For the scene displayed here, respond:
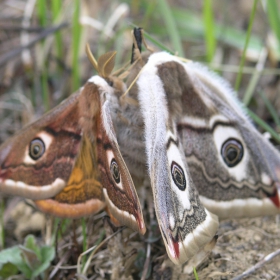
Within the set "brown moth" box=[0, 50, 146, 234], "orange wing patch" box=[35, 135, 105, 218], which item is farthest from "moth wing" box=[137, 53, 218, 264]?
"orange wing patch" box=[35, 135, 105, 218]

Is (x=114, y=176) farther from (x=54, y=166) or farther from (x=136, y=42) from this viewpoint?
(x=136, y=42)

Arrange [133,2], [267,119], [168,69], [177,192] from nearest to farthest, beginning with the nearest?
[177,192] → [168,69] → [267,119] → [133,2]

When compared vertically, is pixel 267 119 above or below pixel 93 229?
above

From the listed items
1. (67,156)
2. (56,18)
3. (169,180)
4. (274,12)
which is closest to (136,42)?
(67,156)

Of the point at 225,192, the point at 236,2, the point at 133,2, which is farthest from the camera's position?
the point at 236,2

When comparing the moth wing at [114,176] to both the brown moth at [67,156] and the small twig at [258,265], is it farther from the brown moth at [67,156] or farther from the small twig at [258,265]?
the small twig at [258,265]

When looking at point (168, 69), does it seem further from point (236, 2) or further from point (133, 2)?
point (236, 2)

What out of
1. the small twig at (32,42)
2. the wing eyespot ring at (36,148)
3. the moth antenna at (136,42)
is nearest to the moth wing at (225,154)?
the moth antenna at (136,42)

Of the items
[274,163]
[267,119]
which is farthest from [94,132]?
[267,119]
